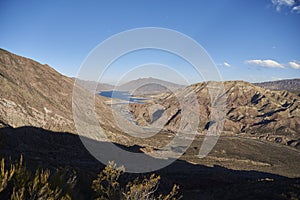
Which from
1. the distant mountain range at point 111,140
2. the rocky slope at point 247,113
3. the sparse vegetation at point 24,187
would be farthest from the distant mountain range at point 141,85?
the rocky slope at point 247,113

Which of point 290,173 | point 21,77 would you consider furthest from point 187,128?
point 21,77

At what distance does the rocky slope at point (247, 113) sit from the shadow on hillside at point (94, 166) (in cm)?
3151

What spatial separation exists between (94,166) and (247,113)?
3249 inches

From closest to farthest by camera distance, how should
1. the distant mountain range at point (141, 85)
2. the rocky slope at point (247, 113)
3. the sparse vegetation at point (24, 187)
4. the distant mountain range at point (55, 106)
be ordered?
the sparse vegetation at point (24, 187)
the distant mountain range at point (141, 85)
the distant mountain range at point (55, 106)
the rocky slope at point (247, 113)

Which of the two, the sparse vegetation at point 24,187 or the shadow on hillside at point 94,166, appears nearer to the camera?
the sparse vegetation at point 24,187

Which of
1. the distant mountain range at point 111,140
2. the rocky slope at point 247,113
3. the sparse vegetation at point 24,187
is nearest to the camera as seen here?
the sparse vegetation at point 24,187

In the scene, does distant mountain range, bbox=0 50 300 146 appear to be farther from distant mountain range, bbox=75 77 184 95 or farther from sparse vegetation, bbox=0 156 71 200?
sparse vegetation, bbox=0 156 71 200

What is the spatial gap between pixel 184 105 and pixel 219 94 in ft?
121

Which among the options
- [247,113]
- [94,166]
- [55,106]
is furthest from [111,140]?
[247,113]

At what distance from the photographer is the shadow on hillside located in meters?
16.3

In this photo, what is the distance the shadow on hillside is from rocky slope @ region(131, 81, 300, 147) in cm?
3151

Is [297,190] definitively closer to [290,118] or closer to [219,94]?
[290,118]

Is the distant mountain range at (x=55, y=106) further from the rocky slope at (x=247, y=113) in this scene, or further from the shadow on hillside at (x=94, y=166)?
the shadow on hillside at (x=94, y=166)

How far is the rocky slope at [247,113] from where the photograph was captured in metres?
74.8
